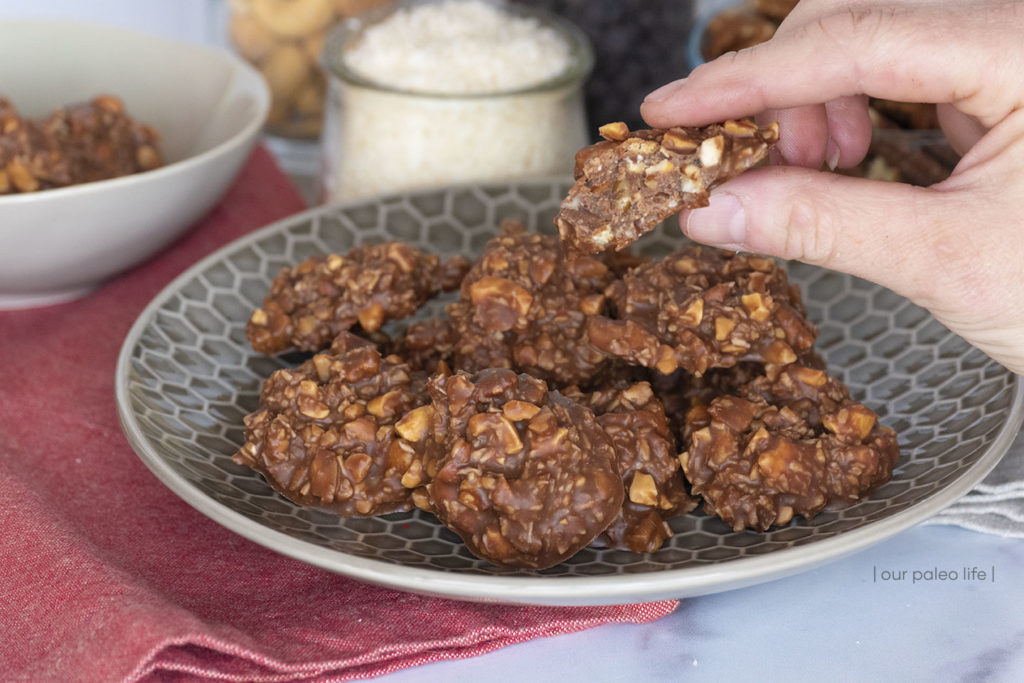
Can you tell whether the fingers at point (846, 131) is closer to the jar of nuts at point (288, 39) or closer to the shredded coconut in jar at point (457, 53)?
the shredded coconut in jar at point (457, 53)

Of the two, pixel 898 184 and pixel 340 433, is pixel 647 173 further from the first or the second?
pixel 340 433

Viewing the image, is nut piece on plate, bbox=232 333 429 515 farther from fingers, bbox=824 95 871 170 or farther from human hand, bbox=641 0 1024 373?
fingers, bbox=824 95 871 170

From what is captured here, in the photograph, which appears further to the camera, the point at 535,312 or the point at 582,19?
the point at 582,19

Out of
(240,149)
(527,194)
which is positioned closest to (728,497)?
(527,194)

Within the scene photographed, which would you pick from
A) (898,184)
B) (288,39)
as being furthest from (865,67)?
(288,39)

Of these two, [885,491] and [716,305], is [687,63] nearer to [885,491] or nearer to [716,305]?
[716,305]
